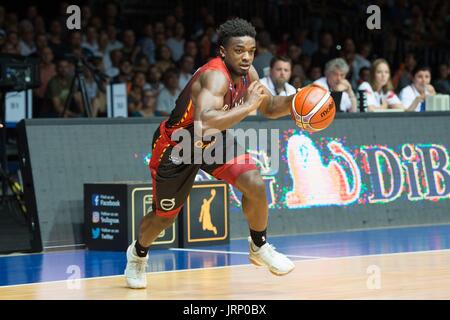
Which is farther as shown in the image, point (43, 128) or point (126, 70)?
point (126, 70)

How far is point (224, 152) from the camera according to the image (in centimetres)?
875

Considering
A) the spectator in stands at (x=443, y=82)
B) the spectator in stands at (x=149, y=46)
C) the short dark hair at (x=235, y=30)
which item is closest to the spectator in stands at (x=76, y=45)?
the spectator in stands at (x=149, y=46)

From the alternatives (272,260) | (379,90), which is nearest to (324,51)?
(379,90)

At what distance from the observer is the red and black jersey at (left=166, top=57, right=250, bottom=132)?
857cm

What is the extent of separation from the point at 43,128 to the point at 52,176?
1.83 ft

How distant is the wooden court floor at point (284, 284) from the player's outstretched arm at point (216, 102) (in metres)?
1.40

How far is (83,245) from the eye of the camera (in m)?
12.2

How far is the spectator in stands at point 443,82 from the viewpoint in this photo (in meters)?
17.6

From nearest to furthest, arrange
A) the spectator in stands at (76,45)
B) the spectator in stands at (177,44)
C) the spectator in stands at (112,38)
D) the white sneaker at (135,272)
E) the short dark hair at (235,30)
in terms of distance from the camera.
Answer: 1. the short dark hair at (235,30)
2. the white sneaker at (135,272)
3. the spectator in stands at (76,45)
4. the spectator in stands at (112,38)
5. the spectator in stands at (177,44)

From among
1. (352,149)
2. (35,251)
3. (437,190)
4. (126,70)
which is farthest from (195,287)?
(126,70)

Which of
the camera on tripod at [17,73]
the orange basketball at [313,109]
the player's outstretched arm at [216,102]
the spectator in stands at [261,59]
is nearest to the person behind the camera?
the player's outstretched arm at [216,102]

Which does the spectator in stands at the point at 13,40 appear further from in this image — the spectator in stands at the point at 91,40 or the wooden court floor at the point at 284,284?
the wooden court floor at the point at 284,284

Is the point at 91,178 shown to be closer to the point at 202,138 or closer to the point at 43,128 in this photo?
the point at 43,128

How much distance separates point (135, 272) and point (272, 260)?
121cm
